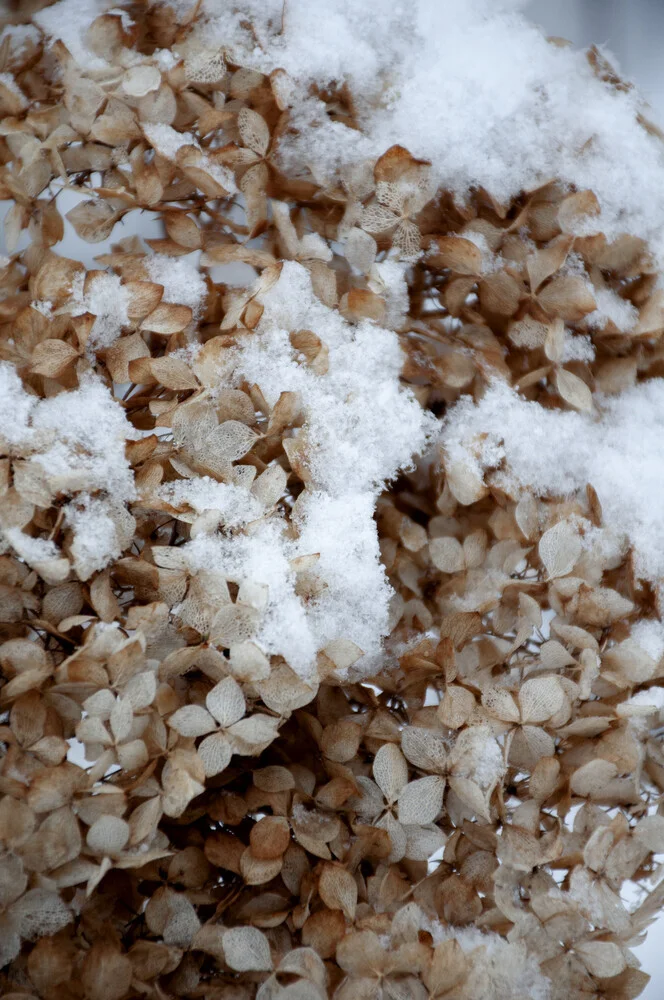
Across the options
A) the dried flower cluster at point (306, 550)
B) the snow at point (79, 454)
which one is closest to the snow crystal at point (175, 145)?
the dried flower cluster at point (306, 550)

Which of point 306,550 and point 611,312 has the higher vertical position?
point 611,312

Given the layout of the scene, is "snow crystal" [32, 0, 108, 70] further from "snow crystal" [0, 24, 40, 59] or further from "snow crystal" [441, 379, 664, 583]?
"snow crystal" [441, 379, 664, 583]

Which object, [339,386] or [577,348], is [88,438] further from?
[577,348]

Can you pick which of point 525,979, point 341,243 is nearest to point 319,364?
point 341,243

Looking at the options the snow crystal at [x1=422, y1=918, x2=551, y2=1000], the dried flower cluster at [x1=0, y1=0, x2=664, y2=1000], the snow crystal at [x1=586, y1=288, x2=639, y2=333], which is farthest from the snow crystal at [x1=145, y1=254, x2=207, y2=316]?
the snow crystal at [x1=422, y1=918, x2=551, y2=1000]

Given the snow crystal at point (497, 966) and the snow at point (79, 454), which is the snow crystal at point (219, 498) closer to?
the snow at point (79, 454)

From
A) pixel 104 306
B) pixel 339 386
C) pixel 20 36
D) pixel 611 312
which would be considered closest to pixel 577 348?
pixel 611 312
